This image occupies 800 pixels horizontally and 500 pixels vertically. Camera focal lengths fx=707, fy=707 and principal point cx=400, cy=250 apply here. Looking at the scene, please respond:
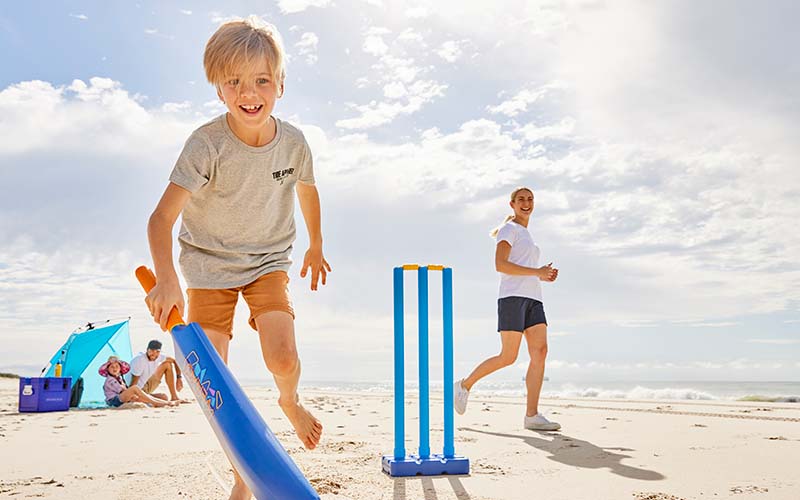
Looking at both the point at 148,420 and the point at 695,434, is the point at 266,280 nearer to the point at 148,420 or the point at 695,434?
the point at 695,434

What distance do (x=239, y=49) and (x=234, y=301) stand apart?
1.03 meters

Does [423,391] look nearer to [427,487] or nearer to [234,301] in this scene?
[427,487]

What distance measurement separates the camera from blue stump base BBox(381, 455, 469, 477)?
3.70 m

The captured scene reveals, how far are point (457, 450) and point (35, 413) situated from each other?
6207 millimetres

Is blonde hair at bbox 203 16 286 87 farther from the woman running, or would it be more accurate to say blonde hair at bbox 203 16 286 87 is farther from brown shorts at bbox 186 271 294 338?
the woman running

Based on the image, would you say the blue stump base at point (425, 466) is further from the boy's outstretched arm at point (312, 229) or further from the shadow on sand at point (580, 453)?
the boy's outstretched arm at point (312, 229)

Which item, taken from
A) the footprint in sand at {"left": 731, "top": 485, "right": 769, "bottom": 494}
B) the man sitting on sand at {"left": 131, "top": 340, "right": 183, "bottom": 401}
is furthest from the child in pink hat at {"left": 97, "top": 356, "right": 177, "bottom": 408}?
the footprint in sand at {"left": 731, "top": 485, "right": 769, "bottom": 494}

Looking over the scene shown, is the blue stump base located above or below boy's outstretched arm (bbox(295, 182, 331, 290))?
below

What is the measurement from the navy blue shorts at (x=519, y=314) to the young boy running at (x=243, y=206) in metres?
3.10

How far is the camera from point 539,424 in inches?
220

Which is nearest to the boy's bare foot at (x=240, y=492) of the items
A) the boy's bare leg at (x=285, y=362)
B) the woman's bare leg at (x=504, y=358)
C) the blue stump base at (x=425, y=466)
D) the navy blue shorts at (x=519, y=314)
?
the boy's bare leg at (x=285, y=362)

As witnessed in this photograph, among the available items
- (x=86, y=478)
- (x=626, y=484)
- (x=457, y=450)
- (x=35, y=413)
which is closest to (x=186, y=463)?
(x=86, y=478)

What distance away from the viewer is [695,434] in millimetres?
5141

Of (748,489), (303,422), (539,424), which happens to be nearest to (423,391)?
(303,422)
